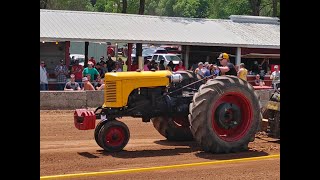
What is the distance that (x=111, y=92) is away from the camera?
862 centimetres

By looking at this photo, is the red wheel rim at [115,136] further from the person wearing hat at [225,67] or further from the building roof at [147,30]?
the building roof at [147,30]

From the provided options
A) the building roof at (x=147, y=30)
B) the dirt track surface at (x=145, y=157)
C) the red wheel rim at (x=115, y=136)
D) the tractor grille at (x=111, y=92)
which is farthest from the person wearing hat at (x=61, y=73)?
the red wheel rim at (x=115, y=136)

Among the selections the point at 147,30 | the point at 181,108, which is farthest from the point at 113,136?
the point at 147,30

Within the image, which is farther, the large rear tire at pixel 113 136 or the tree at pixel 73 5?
the tree at pixel 73 5

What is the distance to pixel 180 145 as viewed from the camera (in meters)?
9.38

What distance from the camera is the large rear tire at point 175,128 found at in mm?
9578

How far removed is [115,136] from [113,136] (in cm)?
3

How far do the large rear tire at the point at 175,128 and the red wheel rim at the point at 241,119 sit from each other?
1.07m

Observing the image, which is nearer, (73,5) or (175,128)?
(175,128)

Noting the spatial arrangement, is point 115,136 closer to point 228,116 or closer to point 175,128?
point 175,128

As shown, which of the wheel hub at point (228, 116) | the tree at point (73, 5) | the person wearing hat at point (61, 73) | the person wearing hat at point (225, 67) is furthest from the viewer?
the tree at point (73, 5)

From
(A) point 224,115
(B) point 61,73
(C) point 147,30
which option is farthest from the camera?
(C) point 147,30

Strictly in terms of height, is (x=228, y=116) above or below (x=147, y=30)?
below
